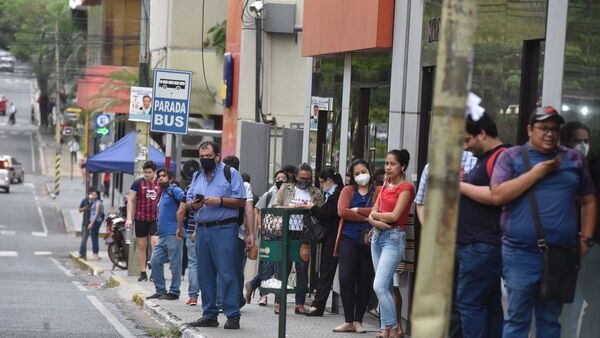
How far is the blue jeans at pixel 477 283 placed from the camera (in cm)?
889

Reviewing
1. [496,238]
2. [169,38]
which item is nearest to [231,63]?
[169,38]

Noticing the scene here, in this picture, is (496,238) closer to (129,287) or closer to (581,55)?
(581,55)

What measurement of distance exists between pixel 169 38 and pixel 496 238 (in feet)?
87.7

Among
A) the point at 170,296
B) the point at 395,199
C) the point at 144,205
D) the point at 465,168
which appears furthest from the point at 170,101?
the point at 465,168

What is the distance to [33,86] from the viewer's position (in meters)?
118

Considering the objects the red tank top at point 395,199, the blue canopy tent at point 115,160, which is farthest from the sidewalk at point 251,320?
the blue canopy tent at point 115,160

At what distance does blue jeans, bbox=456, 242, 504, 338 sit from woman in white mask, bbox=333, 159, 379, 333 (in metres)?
4.15

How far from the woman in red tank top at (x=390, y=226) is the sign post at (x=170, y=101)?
798 centimetres

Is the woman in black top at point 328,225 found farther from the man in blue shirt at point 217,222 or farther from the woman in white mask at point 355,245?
the man in blue shirt at point 217,222

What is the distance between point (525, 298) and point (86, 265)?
21.7m

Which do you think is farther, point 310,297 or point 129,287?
point 129,287

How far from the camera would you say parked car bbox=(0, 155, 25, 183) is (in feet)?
196

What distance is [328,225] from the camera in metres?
14.5

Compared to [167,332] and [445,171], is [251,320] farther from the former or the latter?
[445,171]
